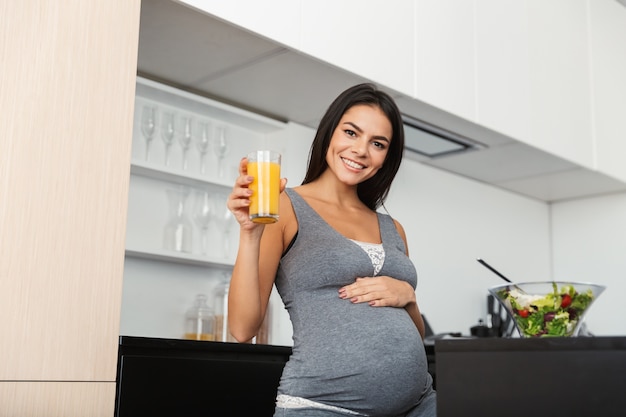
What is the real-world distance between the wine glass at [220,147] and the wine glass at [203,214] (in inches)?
4.0

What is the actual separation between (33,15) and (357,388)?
1013mm

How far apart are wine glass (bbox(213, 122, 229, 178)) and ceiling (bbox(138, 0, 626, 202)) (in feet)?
0.37

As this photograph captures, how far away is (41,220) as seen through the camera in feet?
5.29

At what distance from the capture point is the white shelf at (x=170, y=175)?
250 cm

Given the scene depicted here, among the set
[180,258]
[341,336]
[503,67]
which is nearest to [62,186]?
[341,336]

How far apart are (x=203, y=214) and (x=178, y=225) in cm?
11

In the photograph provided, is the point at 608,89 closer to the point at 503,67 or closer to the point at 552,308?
the point at 503,67

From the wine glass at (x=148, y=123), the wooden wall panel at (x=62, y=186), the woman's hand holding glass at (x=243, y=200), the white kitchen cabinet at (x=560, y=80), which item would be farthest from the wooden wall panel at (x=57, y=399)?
the white kitchen cabinet at (x=560, y=80)

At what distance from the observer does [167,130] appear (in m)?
2.60

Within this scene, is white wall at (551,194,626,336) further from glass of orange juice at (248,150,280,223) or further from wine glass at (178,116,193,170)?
glass of orange juice at (248,150,280,223)

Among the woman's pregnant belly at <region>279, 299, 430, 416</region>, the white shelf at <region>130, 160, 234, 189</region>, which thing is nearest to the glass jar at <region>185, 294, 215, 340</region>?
the white shelf at <region>130, 160, 234, 189</region>

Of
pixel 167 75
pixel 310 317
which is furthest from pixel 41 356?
pixel 167 75

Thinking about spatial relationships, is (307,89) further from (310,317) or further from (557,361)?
(557,361)

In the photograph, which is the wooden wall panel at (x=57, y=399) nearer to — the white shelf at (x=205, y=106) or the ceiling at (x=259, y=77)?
the ceiling at (x=259, y=77)
